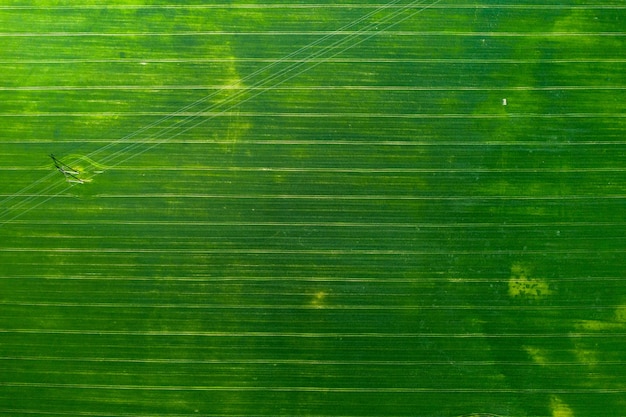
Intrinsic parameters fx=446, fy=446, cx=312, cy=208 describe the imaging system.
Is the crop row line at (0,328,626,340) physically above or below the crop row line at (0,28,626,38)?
below

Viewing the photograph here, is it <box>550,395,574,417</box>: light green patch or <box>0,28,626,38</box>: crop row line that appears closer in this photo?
<box>550,395,574,417</box>: light green patch

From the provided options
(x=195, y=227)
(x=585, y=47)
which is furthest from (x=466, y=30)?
(x=195, y=227)

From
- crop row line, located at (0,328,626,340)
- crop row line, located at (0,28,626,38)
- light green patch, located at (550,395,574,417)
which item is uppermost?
crop row line, located at (0,28,626,38)

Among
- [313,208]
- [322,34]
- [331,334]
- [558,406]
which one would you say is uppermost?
[322,34]

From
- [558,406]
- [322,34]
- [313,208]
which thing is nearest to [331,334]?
[313,208]

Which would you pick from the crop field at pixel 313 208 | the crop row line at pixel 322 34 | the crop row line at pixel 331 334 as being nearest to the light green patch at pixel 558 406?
the crop field at pixel 313 208

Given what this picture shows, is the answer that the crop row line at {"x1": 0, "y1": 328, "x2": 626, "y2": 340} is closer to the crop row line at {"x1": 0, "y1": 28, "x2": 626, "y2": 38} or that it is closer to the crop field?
the crop field

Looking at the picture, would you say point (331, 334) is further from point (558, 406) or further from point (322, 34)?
point (322, 34)

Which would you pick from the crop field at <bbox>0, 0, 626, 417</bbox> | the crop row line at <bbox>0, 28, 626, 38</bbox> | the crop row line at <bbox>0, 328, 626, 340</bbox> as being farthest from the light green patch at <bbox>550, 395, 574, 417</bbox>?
the crop row line at <bbox>0, 28, 626, 38</bbox>
